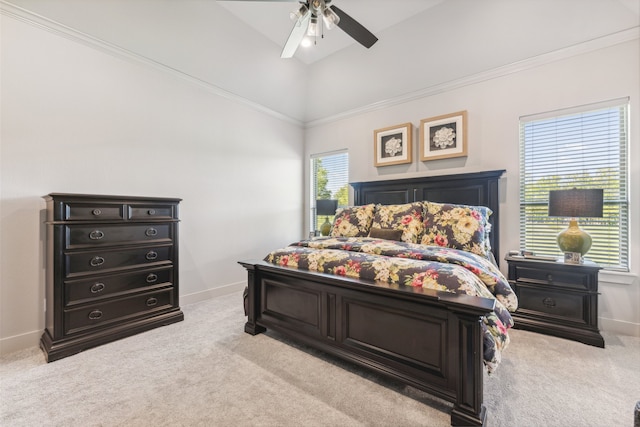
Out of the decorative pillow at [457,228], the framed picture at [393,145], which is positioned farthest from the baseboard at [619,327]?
the framed picture at [393,145]

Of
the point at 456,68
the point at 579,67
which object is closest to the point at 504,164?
the point at 579,67

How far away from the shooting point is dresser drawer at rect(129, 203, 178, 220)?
2.52m

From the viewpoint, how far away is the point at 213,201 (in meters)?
3.64

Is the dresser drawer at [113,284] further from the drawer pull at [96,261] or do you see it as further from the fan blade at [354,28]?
the fan blade at [354,28]

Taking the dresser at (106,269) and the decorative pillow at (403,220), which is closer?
the dresser at (106,269)

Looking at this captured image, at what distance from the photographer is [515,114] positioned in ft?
10.2

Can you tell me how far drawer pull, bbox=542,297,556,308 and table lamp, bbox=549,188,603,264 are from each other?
0.39 metres

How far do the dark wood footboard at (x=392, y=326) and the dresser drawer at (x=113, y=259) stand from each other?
1.07 metres

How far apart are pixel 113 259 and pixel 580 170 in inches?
182

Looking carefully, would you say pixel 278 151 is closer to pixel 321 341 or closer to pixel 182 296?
pixel 182 296

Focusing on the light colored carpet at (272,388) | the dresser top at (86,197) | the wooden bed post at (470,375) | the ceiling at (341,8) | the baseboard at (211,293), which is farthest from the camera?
the ceiling at (341,8)

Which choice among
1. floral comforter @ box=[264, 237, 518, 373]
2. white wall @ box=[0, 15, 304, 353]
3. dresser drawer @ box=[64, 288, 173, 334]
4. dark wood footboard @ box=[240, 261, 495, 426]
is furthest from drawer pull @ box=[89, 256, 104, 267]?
floral comforter @ box=[264, 237, 518, 373]

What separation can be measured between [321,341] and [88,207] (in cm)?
220

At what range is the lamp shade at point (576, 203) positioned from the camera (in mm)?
2338
